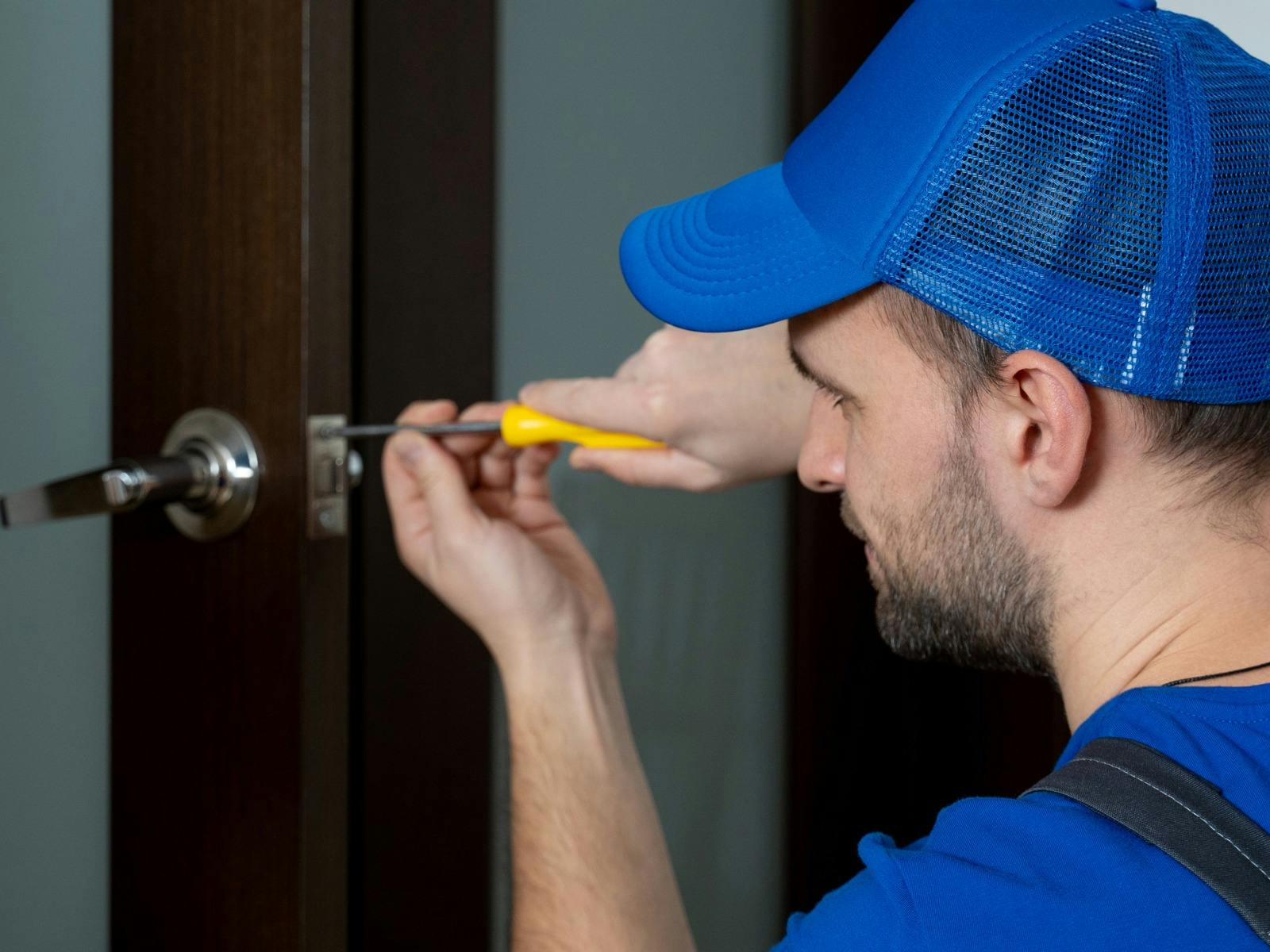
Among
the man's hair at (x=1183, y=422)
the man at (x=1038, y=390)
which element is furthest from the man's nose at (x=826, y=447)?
the man's hair at (x=1183, y=422)

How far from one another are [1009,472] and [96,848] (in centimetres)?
62

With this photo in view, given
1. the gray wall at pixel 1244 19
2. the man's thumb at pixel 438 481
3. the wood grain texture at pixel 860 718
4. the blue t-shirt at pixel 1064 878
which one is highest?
the gray wall at pixel 1244 19

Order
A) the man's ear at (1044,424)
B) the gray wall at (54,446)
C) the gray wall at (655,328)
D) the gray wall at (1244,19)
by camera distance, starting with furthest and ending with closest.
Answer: the gray wall at (655,328) < the gray wall at (1244,19) < the gray wall at (54,446) < the man's ear at (1044,424)

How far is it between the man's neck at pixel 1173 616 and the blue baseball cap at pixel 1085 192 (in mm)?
79

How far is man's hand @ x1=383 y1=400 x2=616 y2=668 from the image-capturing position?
2.77 ft

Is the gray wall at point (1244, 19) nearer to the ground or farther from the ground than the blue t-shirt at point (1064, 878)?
farther from the ground

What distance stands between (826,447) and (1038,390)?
0.58 feet

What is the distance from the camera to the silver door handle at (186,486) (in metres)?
0.69

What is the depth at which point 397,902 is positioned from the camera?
3.09ft

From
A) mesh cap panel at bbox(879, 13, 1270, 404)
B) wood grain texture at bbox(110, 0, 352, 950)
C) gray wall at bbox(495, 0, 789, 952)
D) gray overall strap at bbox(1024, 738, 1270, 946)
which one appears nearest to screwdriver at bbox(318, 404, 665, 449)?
wood grain texture at bbox(110, 0, 352, 950)

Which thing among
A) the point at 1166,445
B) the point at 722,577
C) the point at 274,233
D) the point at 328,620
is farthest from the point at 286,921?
the point at 722,577

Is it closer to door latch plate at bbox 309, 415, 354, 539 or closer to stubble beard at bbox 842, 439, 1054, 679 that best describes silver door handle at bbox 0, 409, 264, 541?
door latch plate at bbox 309, 415, 354, 539

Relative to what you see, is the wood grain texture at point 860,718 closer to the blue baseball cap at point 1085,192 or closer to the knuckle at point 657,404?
the knuckle at point 657,404

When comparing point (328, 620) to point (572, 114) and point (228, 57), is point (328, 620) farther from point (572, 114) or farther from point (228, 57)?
point (572, 114)
